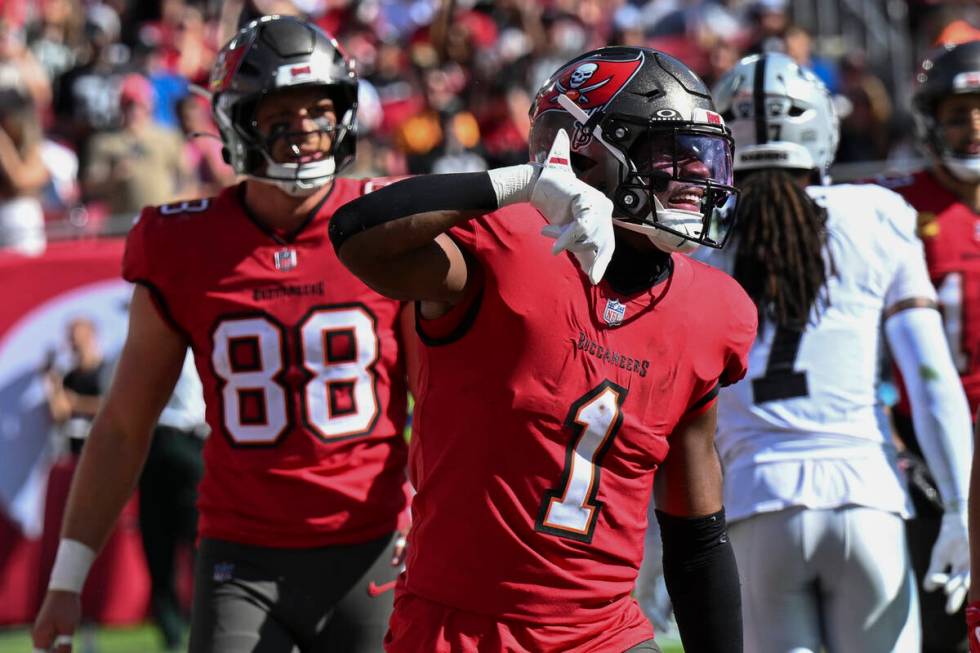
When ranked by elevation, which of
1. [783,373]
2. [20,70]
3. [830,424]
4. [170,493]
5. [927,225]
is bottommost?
[170,493]

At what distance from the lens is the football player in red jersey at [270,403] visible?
361 centimetres

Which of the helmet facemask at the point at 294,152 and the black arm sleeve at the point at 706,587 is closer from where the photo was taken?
the black arm sleeve at the point at 706,587

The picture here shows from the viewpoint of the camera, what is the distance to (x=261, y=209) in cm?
389

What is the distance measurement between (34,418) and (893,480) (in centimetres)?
595

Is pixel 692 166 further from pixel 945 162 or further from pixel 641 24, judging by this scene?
pixel 641 24

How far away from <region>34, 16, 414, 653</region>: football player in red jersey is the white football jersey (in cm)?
89

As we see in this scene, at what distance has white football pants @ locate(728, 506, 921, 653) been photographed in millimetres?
3594

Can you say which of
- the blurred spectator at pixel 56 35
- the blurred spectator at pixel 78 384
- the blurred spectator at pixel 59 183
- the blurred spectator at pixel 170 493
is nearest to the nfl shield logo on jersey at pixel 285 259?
the blurred spectator at pixel 170 493

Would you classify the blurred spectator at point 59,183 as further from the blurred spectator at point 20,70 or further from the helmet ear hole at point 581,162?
the helmet ear hole at point 581,162

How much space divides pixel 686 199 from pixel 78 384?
6209 mm

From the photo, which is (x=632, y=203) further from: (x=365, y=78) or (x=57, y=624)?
(x=365, y=78)

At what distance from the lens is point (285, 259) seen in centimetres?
378

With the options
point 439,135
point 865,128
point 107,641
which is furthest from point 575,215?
point 865,128

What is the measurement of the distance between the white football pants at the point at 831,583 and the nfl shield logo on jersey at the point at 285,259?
133cm
